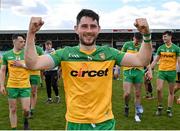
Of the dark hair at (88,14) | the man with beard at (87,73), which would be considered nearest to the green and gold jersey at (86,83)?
the man with beard at (87,73)

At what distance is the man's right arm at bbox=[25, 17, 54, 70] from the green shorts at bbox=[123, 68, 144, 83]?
6.98 m

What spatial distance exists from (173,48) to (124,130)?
3126 millimetres

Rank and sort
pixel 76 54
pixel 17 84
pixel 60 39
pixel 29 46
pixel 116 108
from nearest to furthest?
1. pixel 29 46
2. pixel 76 54
3. pixel 17 84
4. pixel 116 108
5. pixel 60 39

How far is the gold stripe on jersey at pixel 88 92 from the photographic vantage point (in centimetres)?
484

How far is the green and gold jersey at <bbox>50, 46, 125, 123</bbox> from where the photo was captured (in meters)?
4.85

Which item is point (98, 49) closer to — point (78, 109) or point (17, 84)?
point (78, 109)

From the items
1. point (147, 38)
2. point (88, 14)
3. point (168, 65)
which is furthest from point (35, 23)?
point (168, 65)

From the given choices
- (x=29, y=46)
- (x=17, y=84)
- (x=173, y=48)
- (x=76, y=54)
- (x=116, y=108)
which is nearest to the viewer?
(x=29, y=46)

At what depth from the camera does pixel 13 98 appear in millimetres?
10102

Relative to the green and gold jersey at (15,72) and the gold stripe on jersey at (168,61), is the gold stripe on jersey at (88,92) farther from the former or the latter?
the gold stripe on jersey at (168,61)

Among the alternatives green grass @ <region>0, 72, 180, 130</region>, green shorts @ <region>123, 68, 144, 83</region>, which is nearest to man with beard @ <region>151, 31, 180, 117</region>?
green shorts @ <region>123, 68, 144, 83</region>

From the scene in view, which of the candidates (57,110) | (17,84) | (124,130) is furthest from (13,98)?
(57,110)

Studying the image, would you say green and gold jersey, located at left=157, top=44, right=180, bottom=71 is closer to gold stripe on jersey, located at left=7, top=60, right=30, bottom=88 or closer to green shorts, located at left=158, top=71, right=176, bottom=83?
green shorts, located at left=158, top=71, right=176, bottom=83

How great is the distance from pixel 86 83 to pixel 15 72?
5.61m
